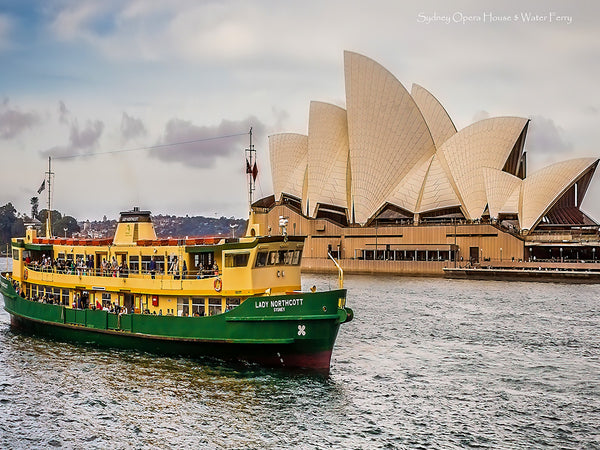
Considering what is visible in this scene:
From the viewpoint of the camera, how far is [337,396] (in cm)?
2030

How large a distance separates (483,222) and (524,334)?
50.9m

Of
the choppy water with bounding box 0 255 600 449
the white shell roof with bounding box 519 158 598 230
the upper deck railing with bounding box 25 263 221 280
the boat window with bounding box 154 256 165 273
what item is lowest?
the choppy water with bounding box 0 255 600 449

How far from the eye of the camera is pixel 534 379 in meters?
22.8

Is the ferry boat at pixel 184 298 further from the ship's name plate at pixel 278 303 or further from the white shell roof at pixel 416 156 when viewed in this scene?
the white shell roof at pixel 416 156

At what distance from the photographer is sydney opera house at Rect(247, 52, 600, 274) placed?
75750 millimetres

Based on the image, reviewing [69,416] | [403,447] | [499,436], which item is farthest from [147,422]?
[499,436]

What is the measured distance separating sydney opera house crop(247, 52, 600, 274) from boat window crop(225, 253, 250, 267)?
53.5 m

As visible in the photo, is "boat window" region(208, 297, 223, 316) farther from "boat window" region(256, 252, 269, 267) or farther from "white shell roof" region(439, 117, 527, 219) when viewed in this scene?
"white shell roof" region(439, 117, 527, 219)

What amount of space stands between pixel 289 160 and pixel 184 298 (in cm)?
7576

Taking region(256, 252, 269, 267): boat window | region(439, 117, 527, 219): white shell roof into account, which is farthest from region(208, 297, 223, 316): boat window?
region(439, 117, 527, 219): white shell roof

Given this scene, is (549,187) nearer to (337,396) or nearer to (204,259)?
(204,259)

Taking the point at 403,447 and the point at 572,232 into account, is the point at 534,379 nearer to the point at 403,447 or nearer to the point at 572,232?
the point at 403,447

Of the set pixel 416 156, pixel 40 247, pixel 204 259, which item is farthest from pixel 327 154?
pixel 204 259

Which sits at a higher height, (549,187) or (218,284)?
(549,187)
